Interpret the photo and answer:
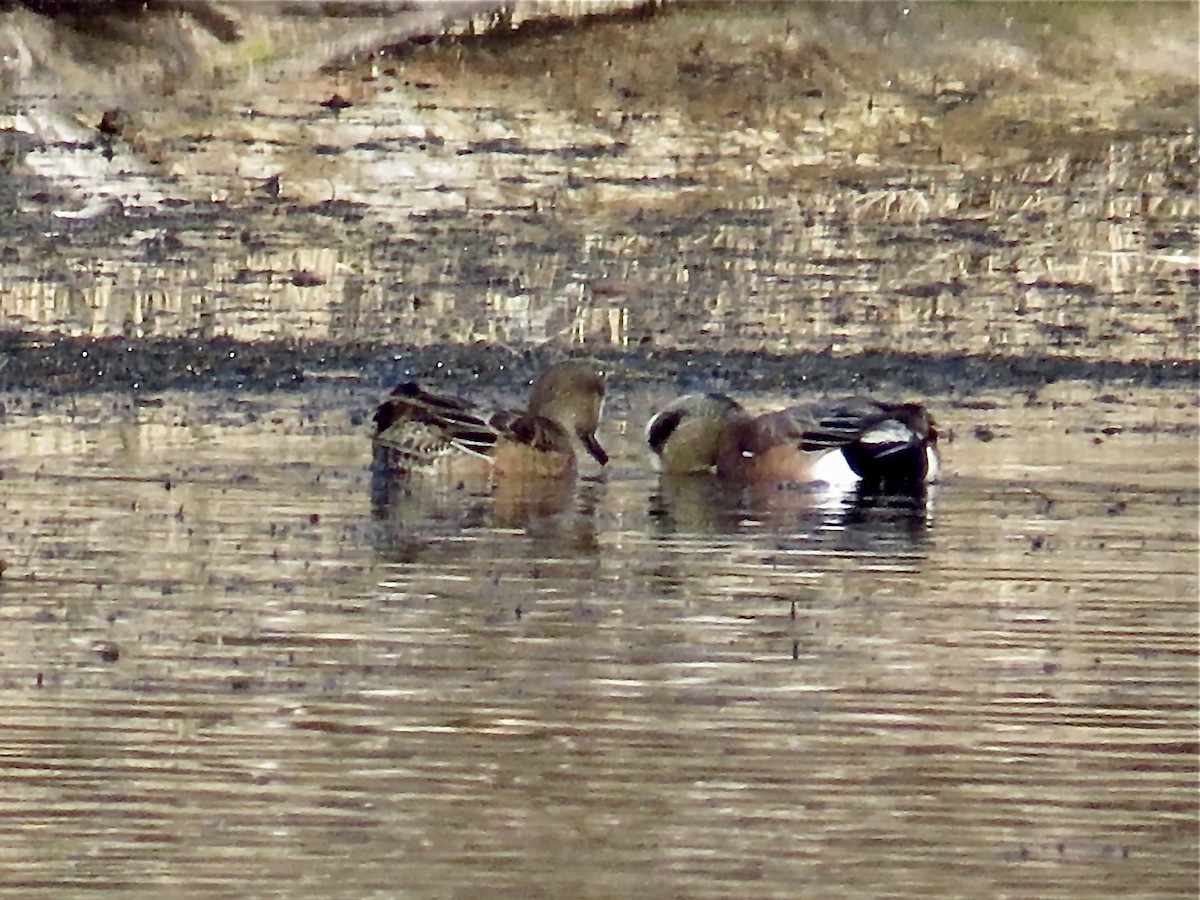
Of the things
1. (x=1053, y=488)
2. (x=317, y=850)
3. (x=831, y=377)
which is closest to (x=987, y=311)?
(x=831, y=377)

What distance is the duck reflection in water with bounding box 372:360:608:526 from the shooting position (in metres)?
4.07

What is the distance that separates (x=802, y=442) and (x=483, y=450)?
551 mm

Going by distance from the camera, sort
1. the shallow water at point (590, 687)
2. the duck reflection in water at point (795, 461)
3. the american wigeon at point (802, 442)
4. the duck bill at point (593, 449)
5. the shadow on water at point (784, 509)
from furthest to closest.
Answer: the duck bill at point (593, 449), the american wigeon at point (802, 442), the duck reflection in water at point (795, 461), the shadow on water at point (784, 509), the shallow water at point (590, 687)

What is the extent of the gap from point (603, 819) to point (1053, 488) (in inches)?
84.3

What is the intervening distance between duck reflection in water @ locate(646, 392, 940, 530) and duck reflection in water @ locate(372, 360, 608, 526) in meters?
0.16

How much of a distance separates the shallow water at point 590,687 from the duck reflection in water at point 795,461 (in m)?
0.03

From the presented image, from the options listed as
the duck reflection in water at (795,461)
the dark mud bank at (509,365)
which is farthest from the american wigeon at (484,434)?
the dark mud bank at (509,365)

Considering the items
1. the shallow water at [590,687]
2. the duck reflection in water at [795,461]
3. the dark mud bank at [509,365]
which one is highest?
the dark mud bank at [509,365]

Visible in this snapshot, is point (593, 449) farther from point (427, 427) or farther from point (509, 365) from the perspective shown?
point (509, 365)

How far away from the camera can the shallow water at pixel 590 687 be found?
195cm

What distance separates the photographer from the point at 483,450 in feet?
14.5

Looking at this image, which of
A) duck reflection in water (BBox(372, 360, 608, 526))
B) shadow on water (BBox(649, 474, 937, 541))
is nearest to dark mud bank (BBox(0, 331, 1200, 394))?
duck reflection in water (BBox(372, 360, 608, 526))

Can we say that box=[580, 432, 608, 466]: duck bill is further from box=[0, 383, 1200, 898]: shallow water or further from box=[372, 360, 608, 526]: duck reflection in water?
box=[0, 383, 1200, 898]: shallow water

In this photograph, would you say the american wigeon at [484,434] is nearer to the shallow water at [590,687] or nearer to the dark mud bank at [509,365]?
the shallow water at [590,687]
